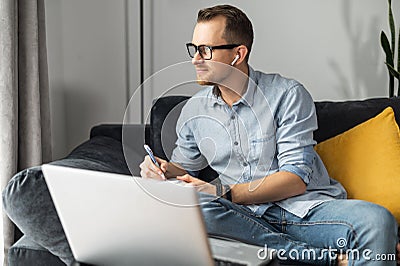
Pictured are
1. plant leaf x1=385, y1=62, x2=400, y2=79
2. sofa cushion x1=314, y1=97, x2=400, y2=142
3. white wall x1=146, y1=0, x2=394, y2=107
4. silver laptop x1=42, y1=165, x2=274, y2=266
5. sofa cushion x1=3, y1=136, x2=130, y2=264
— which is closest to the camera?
silver laptop x1=42, y1=165, x2=274, y2=266

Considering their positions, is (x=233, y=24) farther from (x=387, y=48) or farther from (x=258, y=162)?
(x=387, y=48)

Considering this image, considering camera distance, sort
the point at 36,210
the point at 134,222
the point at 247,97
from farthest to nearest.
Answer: the point at 247,97 → the point at 36,210 → the point at 134,222

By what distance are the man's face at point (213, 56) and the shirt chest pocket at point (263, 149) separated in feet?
0.72

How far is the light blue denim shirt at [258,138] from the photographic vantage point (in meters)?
1.98

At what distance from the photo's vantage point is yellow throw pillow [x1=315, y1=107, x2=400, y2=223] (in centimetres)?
227

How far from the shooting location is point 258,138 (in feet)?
6.75

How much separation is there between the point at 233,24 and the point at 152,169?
563mm

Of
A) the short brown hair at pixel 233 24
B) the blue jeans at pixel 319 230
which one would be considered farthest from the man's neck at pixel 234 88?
the blue jeans at pixel 319 230

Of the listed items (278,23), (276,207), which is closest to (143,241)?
(276,207)

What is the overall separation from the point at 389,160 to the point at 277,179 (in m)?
0.48

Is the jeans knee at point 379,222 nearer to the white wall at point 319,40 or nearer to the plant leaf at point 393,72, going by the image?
the plant leaf at point 393,72

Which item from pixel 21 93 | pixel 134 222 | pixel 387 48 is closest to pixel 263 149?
pixel 134 222

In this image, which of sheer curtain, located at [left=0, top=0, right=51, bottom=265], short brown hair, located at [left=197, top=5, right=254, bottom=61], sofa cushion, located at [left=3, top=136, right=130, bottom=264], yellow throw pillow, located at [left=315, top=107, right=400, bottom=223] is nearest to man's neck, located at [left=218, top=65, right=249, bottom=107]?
short brown hair, located at [left=197, top=5, right=254, bottom=61]

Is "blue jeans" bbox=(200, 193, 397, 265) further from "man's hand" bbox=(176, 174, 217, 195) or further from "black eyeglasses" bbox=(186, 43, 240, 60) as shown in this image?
"black eyeglasses" bbox=(186, 43, 240, 60)
